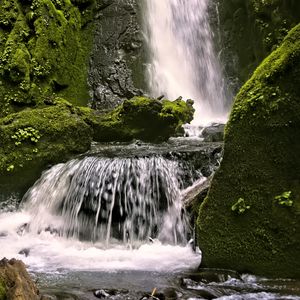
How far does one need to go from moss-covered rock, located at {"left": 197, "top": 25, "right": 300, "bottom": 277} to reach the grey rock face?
29.2 ft

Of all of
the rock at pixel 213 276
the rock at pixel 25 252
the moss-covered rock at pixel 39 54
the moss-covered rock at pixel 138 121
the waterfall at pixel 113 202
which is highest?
the moss-covered rock at pixel 39 54

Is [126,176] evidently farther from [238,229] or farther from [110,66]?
[110,66]

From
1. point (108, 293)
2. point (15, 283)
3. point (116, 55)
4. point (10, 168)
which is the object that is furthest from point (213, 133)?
point (15, 283)

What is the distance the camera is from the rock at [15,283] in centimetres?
293

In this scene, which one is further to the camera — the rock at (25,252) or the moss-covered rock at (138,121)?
the moss-covered rock at (138,121)

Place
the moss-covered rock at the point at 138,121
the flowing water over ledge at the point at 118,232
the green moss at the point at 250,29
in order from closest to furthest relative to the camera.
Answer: the flowing water over ledge at the point at 118,232 → the moss-covered rock at the point at 138,121 → the green moss at the point at 250,29

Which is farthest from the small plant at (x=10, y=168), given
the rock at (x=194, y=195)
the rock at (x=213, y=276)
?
the rock at (x=213, y=276)

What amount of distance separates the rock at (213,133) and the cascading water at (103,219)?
3012mm

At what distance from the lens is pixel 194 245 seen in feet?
20.1

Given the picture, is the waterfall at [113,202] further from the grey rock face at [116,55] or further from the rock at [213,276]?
the grey rock face at [116,55]

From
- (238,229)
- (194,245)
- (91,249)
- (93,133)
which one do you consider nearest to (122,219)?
(91,249)

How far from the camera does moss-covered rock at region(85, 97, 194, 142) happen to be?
9.99 m

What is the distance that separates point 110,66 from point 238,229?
35.5 feet

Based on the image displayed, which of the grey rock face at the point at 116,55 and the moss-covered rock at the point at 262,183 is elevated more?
the grey rock face at the point at 116,55
